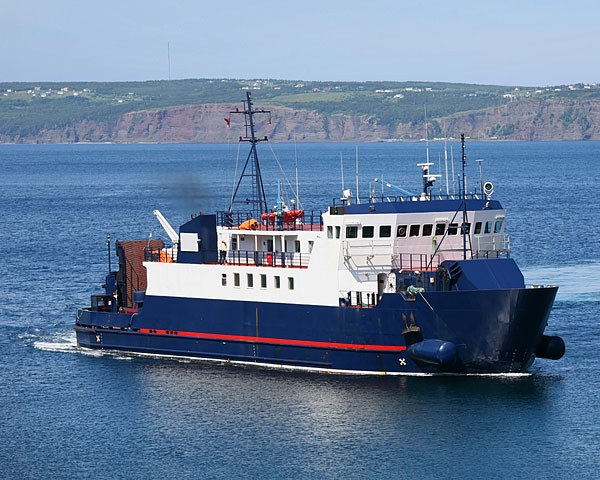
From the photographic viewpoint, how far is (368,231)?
134 feet

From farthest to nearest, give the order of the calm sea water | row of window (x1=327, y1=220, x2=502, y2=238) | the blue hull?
row of window (x1=327, y1=220, x2=502, y2=238) < the blue hull < the calm sea water

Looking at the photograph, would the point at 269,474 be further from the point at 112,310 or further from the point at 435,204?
the point at 112,310

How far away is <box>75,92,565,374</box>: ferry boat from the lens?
38188mm

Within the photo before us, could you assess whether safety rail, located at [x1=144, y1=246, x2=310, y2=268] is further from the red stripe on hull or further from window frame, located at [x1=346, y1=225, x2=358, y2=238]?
the red stripe on hull

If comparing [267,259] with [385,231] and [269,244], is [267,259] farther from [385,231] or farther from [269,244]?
[385,231]

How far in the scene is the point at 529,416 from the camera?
3619cm

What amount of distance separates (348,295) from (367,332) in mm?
1673

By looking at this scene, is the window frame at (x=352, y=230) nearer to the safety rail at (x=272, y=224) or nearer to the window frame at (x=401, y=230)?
the window frame at (x=401, y=230)

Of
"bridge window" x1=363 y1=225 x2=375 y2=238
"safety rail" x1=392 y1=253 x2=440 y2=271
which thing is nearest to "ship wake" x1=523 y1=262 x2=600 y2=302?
"safety rail" x1=392 y1=253 x2=440 y2=271

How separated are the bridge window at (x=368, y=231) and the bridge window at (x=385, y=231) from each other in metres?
0.28

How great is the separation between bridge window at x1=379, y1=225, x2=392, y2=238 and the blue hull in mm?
3146

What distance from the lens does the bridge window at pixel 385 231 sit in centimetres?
4094

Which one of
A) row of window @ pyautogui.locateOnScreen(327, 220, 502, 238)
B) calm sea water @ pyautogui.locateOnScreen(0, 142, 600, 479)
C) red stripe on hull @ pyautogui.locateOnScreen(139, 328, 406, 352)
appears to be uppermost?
row of window @ pyautogui.locateOnScreen(327, 220, 502, 238)

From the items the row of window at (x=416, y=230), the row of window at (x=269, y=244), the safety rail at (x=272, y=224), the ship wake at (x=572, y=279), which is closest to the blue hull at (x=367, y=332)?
the row of window at (x=269, y=244)
